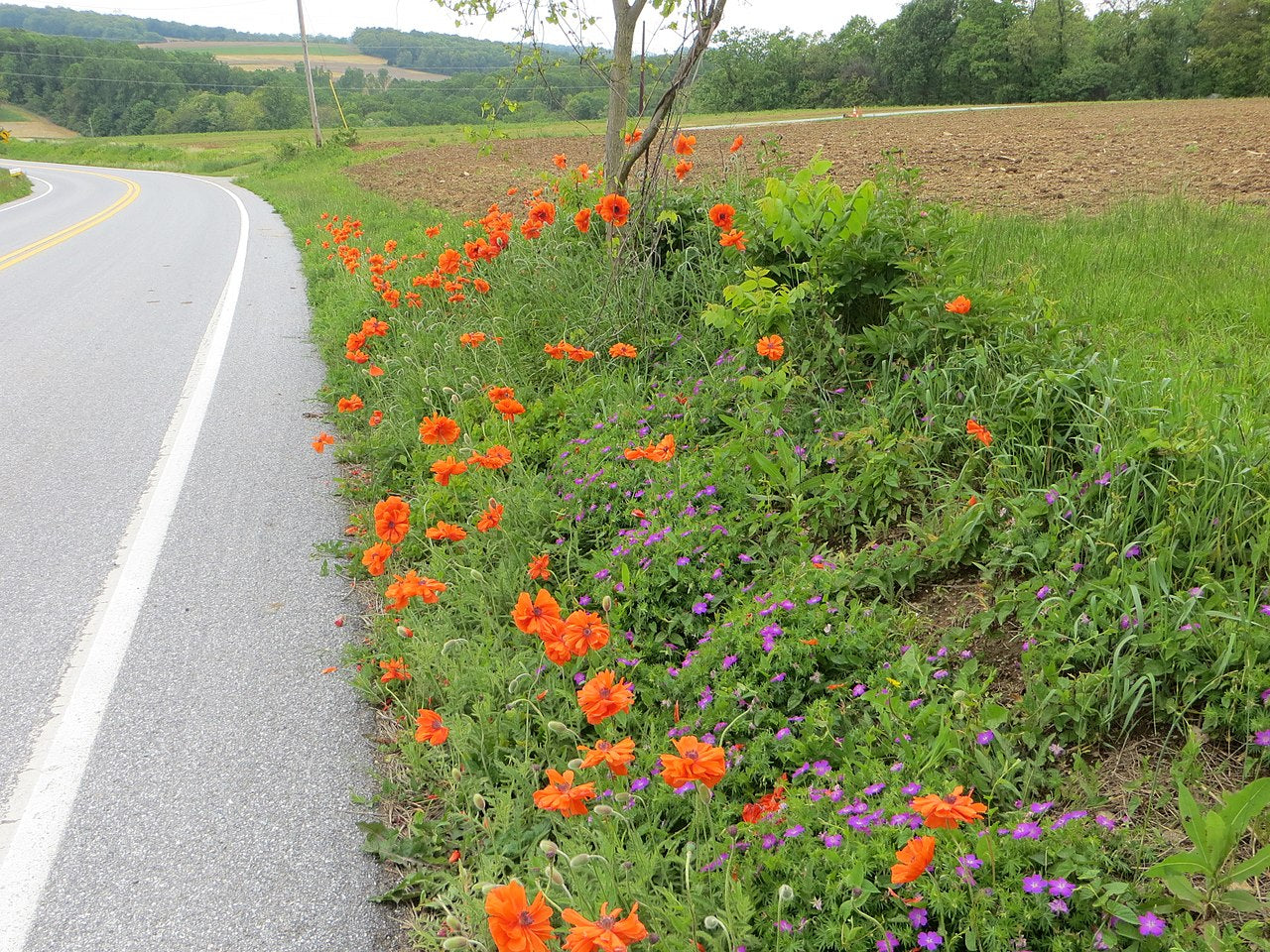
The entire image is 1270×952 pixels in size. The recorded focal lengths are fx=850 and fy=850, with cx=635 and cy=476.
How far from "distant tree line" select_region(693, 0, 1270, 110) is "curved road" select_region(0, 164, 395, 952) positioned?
148ft

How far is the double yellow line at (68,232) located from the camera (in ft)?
41.8

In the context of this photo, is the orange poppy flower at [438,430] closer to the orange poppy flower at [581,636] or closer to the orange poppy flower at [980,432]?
the orange poppy flower at [581,636]

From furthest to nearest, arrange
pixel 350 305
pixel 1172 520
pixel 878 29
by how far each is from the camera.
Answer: pixel 878 29
pixel 350 305
pixel 1172 520

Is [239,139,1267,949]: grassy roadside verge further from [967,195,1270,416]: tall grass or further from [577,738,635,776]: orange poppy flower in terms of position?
[967,195,1270,416]: tall grass

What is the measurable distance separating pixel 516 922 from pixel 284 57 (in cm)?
12555

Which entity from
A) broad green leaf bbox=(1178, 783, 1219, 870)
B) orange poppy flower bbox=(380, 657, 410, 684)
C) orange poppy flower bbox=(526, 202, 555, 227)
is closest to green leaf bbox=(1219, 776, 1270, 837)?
broad green leaf bbox=(1178, 783, 1219, 870)

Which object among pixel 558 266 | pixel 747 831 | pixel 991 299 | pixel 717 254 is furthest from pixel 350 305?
pixel 747 831

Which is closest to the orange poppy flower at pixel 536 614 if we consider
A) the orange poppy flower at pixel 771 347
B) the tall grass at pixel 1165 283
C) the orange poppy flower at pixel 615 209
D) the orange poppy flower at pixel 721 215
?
the orange poppy flower at pixel 771 347

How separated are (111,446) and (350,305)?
9.73 ft

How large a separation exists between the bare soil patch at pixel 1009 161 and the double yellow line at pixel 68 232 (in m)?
5.61

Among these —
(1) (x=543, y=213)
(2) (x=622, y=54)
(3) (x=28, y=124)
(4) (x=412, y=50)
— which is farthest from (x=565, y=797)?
(3) (x=28, y=124)

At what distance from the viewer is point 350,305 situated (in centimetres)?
795

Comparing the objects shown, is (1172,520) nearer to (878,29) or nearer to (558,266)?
(558,266)

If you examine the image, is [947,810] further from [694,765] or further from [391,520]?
[391,520]
